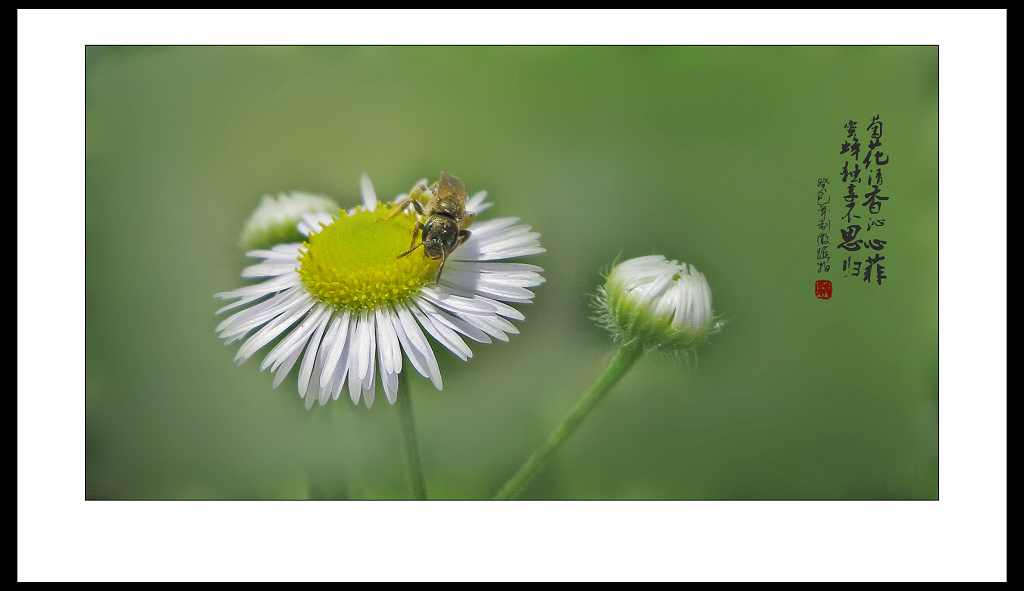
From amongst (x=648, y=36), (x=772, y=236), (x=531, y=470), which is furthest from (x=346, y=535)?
(x=648, y=36)

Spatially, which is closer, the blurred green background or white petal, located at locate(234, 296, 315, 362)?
white petal, located at locate(234, 296, 315, 362)

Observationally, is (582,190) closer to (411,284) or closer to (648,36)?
(648,36)

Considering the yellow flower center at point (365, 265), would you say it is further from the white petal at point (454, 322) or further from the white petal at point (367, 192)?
the white petal at point (367, 192)

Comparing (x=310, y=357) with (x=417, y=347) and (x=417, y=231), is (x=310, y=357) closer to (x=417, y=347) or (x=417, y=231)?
(x=417, y=347)

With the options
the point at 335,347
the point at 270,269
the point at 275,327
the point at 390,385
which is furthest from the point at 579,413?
the point at 270,269

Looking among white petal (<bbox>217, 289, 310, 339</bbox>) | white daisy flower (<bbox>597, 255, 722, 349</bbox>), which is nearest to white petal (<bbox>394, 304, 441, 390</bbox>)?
white petal (<bbox>217, 289, 310, 339</bbox>)

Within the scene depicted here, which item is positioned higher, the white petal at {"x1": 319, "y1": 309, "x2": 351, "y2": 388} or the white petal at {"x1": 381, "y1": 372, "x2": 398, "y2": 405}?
the white petal at {"x1": 319, "y1": 309, "x2": 351, "y2": 388}

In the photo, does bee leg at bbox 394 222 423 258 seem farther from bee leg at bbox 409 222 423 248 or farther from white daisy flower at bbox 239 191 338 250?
white daisy flower at bbox 239 191 338 250
